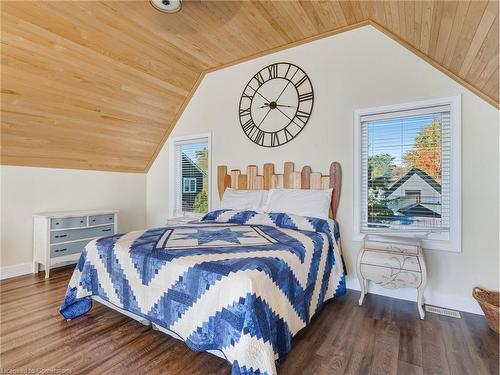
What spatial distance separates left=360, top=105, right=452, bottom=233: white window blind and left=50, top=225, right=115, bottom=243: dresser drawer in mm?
3299

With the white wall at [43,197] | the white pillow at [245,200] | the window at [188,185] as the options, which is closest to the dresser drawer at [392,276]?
the white pillow at [245,200]

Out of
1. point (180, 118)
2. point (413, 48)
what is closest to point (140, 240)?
point (180, 118)

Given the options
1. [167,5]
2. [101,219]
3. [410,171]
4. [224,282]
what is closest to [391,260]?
[410,171]

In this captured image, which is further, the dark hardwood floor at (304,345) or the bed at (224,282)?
the dark hardwood floor at (304,345)

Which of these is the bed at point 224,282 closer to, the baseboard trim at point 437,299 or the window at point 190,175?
the baseboard trim at point 437,299

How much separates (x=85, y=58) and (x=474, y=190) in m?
3.82

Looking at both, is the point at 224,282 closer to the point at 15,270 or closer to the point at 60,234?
the point at 60,234

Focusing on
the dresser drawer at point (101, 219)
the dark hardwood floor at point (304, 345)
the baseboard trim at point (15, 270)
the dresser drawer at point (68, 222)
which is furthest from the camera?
the dresser drawer at point (101, 219)

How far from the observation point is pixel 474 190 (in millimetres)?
2328

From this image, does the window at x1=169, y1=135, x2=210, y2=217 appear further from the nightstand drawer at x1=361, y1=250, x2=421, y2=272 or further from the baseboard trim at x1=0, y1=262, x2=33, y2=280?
the nightstand drawer at x1=361, y1=250, x2=421, y2=272

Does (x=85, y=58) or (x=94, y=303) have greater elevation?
(x=85, y=58)

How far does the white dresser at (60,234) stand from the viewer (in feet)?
10.3

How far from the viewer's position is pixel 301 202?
284cm

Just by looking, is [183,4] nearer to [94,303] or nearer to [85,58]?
[85,58]
